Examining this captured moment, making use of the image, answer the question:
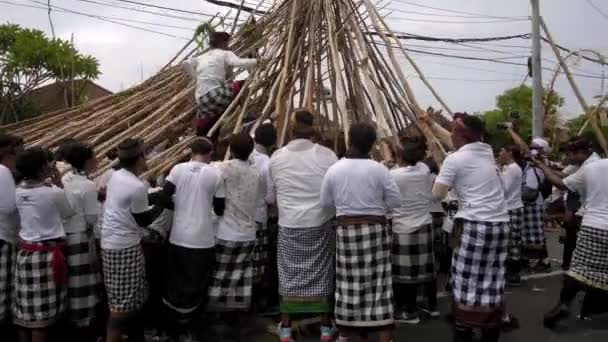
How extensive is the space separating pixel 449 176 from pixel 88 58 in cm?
1505

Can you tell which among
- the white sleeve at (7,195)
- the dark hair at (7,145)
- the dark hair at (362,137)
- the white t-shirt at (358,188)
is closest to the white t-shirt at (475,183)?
the white t-shirt at (358,188)

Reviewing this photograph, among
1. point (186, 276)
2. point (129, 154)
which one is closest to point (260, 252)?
point (186, 276)

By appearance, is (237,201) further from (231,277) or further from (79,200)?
(79,200)

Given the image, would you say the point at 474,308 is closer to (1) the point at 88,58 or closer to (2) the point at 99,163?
(2) the point at 99,163

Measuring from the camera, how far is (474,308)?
12.9ft

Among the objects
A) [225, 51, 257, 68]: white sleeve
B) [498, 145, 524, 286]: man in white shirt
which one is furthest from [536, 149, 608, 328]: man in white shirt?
[225, 51, 257, 68]: white sleeve

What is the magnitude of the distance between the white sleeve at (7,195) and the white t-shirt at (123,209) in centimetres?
58

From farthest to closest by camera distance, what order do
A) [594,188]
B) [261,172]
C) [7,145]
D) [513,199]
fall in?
[513,199] < [594,188] < [261,172] < [7,145]

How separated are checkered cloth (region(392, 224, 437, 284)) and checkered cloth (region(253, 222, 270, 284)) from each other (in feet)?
3.37

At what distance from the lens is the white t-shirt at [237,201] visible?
14.1ft

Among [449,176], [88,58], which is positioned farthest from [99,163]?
[88,58]

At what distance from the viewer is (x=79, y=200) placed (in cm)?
407

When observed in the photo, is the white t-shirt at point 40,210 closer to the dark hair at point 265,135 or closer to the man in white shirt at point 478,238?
the dark hair at point 265,135

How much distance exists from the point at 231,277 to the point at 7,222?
4.98 feet
